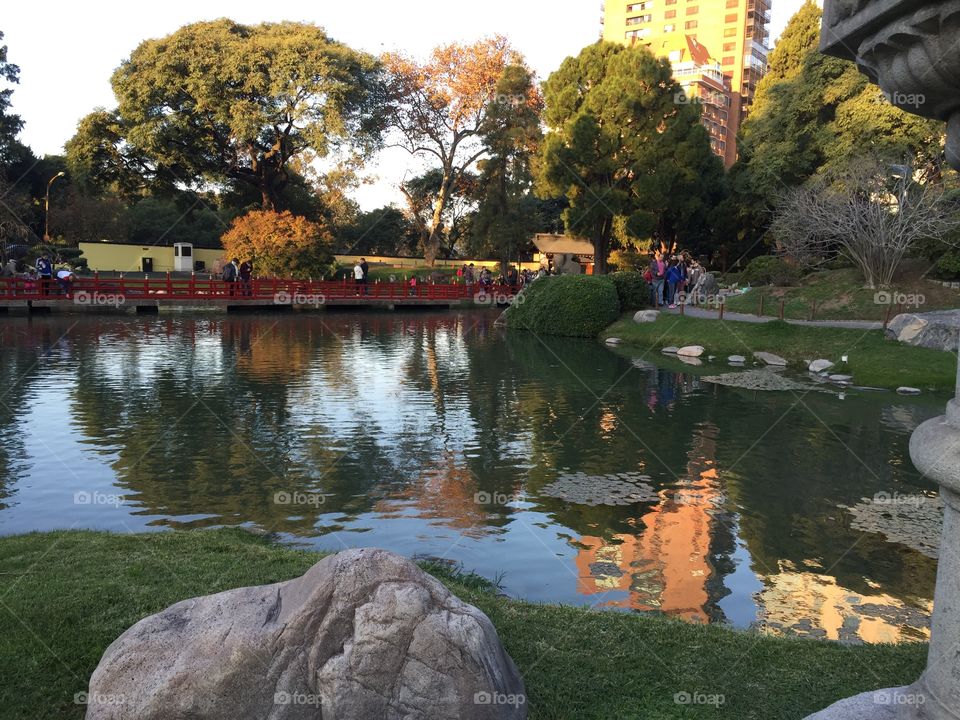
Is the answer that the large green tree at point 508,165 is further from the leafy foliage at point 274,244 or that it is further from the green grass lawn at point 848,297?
the green grass lawn at point 848,297

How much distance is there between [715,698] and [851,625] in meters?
2.64

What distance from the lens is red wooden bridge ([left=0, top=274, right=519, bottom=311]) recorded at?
31.8 m

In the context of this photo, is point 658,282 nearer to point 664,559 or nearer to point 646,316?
point 646,316

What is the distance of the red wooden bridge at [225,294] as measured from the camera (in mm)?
31750

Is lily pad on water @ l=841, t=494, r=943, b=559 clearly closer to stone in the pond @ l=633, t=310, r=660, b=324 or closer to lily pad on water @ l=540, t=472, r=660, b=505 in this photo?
lily pad on water @ l=540, t=472, r=660, b=505

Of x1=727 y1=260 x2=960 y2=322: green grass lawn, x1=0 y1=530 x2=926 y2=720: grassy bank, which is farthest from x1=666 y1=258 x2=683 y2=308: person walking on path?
x1=0 y1=530 x2=926 y2=720: grassy bank

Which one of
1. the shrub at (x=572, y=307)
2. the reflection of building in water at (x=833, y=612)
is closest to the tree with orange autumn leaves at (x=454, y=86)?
the shrub at (x=572, y=307)

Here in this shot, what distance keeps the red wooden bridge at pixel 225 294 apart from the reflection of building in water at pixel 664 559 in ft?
98.3

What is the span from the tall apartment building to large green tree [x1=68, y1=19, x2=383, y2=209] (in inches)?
2357

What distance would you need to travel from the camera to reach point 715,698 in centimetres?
425

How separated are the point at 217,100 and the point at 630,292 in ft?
87.1

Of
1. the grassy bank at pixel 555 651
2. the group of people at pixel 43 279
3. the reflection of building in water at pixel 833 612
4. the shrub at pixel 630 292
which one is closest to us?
the grassy bank at pixel 555 651

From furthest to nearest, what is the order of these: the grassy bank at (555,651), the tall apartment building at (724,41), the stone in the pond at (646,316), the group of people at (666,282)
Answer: the tall apartment building at (724,41), the group of people at (666,282), the stone in the pond at (646,316), the grassy bank at (555,651)

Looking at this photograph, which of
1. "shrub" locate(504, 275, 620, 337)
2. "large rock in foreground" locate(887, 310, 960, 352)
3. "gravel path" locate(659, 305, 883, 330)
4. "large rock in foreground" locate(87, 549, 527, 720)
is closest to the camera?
"large rock in foreground" locate(87, 549, 527, 720)
